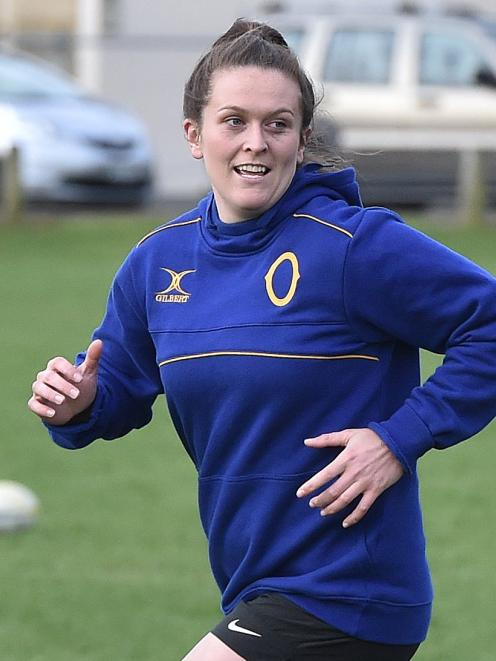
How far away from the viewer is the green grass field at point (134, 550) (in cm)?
545

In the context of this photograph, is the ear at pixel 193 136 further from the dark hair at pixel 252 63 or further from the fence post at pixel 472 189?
the fence post at pixel 472 189

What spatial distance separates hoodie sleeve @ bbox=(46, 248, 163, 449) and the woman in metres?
0.21

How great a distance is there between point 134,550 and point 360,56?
442 inches

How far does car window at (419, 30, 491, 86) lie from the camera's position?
655 inches

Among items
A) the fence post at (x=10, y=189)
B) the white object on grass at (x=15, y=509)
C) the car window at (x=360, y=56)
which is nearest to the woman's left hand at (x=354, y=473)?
the white object on grass at (x=15, y=509)

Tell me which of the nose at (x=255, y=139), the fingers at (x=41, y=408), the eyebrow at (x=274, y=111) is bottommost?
the fingers at (x=41, y=408)

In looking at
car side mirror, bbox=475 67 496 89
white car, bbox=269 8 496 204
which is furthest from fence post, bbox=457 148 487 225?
car side mirror, bbox=475 67 496 89

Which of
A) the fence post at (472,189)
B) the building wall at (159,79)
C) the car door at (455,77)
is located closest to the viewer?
the car door at (455,77)

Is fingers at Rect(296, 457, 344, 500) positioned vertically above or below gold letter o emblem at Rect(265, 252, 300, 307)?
below

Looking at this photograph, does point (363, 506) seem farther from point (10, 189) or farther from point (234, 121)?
point (10, 189)

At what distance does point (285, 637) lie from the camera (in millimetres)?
3182

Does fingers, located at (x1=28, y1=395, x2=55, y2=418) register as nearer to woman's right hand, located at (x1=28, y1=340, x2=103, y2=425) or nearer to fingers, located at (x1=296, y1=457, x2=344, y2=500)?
woman's right hand, located at (x1=28, y1=340, x2=103, y2=425)

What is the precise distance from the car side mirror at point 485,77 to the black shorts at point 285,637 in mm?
13580

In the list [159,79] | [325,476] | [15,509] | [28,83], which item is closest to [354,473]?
[325,476]
